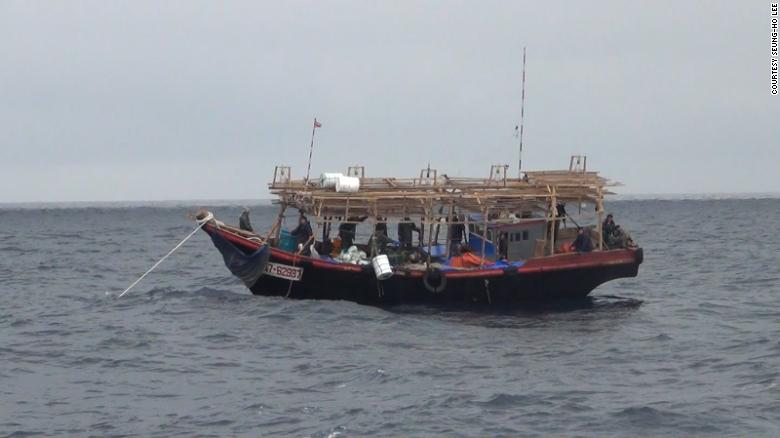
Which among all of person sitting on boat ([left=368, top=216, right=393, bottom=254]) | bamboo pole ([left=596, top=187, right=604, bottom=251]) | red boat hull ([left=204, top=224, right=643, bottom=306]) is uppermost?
bamboo pole ([left=596, top=187, right=604, bottom=251])

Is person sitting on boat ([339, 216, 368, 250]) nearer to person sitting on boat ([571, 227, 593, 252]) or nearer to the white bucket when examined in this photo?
the white bucket

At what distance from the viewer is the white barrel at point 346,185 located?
3050 cm

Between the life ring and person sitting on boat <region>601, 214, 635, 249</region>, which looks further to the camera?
person sitting on boat <region>601, 214, 635, 249</region>

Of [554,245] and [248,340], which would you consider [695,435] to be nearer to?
[248,340]

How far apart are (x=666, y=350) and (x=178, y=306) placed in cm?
1351

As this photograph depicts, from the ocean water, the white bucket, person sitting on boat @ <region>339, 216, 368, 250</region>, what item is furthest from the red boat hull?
person sitting on boat @ <region>339, 216, 368, 250</region>

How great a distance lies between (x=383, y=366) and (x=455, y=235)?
10.4 metres

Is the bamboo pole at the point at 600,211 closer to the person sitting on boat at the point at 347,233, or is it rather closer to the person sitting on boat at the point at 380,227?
the person sitting on boat at the point at 380,227

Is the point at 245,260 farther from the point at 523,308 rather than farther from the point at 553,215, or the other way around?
the point at 553,215

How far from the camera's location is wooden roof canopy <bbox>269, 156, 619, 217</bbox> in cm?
3025

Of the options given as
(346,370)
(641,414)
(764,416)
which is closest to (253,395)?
(346,370)

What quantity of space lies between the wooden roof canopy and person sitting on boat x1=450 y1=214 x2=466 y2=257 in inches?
19.8

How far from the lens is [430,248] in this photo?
3038 centimetres

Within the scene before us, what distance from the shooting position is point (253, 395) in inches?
808
